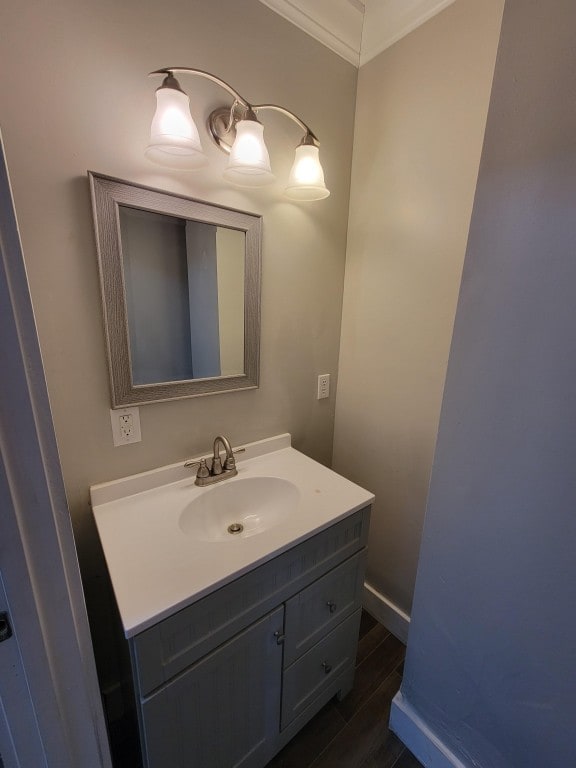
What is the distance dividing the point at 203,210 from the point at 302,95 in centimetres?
62

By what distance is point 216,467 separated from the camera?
45.8 inches

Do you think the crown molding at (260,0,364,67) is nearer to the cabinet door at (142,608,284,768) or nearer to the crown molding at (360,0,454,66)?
the crown molding at (360,0,454,66)

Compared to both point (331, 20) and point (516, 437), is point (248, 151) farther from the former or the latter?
point (516, 437)

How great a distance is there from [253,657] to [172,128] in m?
1.41

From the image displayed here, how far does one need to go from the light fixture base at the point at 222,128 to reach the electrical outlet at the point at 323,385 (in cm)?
95

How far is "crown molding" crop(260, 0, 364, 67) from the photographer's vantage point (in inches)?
42.8

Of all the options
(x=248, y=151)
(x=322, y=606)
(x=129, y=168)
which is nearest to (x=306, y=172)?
(x=248, y=151)

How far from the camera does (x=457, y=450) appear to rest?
2.80 ft

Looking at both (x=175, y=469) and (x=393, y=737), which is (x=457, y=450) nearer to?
(x=175, y=469)

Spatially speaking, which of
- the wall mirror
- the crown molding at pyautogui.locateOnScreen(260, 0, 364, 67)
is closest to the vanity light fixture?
the wall mirror

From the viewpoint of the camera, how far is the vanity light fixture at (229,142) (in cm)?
83

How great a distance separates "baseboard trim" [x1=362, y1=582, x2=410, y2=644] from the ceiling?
2242mm

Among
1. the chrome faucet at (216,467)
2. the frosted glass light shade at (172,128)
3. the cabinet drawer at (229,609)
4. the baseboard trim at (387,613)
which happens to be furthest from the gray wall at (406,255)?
the frosted glass light shade at (172,128)

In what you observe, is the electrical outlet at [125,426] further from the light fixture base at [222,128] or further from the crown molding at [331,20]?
the crown molding at [331,20]
